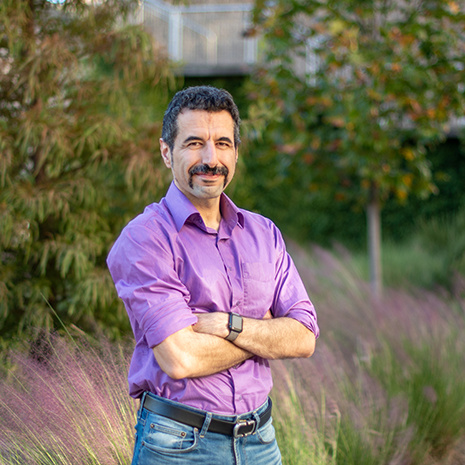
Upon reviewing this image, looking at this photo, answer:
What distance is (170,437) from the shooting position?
1852 mm

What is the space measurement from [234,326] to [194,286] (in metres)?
0.19

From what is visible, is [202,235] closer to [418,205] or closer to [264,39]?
[264,39]

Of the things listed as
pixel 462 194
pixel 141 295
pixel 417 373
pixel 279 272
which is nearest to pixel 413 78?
pixel 417 373

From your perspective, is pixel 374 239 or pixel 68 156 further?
pixel 374 239

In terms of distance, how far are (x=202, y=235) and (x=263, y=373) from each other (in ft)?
1.78

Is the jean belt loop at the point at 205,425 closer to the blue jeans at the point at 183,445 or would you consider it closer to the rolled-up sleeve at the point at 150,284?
the blue jeans at the point at 183,445

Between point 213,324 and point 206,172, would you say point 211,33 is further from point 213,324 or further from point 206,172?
point 213,324

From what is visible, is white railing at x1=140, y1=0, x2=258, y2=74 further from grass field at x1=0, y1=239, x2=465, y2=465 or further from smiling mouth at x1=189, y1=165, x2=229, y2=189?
smiling mouth at x1=189, y1=165, x2=229, y2=189

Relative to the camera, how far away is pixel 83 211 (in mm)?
3959

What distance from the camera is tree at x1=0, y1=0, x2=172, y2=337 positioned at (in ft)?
12.2

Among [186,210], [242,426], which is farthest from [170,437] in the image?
[186,210]

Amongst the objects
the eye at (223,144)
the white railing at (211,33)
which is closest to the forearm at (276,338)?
the eye at (223,144)

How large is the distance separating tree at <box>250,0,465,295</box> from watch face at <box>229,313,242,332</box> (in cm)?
406

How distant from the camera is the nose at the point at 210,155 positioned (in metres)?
2.00
